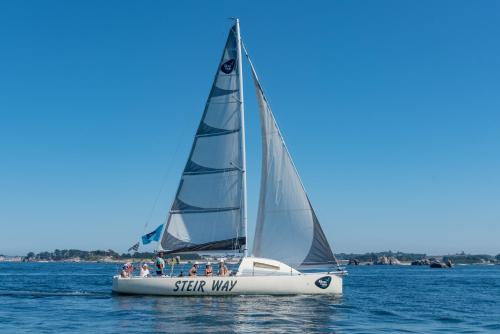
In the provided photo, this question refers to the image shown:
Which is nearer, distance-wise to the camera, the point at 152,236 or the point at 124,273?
the point at 124,273

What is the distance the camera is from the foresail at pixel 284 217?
31.3m

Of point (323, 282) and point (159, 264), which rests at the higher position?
point (159, 264)

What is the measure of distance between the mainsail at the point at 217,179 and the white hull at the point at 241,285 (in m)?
2.16

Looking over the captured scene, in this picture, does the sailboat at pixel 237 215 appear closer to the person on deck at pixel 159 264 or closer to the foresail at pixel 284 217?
the foresail at pixel 284 217

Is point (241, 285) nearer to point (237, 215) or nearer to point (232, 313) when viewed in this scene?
point (237, 215)

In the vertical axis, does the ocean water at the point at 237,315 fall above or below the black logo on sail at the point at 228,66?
below

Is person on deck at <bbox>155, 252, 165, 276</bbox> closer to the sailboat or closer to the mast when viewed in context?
the sailboat

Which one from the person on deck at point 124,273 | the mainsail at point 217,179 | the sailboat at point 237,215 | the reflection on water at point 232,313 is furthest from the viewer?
the person on deck at point 124,273

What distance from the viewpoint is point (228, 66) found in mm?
33156

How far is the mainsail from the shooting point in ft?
104

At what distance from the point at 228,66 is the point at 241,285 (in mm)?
12077

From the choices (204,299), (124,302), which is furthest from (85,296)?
(204,299)

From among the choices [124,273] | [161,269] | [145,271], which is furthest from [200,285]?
[124,273]

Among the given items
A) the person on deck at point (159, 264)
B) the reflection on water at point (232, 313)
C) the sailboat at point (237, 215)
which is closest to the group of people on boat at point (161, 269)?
the person on deck at point (159, 264)
